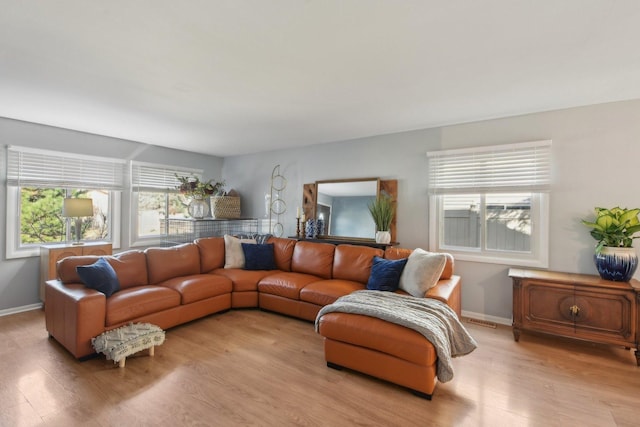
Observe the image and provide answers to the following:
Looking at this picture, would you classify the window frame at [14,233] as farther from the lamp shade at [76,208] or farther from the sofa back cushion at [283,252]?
the sofa back cushion at [283,252]

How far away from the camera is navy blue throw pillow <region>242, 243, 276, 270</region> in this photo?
428cm

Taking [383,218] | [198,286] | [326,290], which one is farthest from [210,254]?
[383,218]

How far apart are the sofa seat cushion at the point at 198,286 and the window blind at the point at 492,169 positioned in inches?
117

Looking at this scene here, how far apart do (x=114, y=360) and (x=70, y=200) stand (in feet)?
8.30

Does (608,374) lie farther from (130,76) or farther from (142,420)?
(130,76)

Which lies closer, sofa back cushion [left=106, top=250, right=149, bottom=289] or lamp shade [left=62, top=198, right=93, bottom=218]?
sofa back cushion [left=106, top=250, right=149, bottom=289]

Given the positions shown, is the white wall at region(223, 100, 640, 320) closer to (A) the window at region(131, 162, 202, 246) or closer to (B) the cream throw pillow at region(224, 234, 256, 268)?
(B) the cream throw pillow at region(224, 234, 256, 268)

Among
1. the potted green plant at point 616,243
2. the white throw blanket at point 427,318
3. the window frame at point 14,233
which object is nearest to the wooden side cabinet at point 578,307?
the potted green plant at point 616,243

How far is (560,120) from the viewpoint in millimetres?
3254

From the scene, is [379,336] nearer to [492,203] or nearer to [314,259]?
[314,259]

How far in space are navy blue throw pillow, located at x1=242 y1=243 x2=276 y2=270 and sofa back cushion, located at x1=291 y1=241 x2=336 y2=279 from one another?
34cm

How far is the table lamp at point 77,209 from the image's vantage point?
3.84 m

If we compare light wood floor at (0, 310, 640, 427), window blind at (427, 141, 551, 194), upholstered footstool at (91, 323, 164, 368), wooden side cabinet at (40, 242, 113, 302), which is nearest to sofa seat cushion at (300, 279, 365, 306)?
light wood floor at (0, 310, 640, 427)

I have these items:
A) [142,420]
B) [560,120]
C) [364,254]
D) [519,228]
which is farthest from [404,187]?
[142,420]
